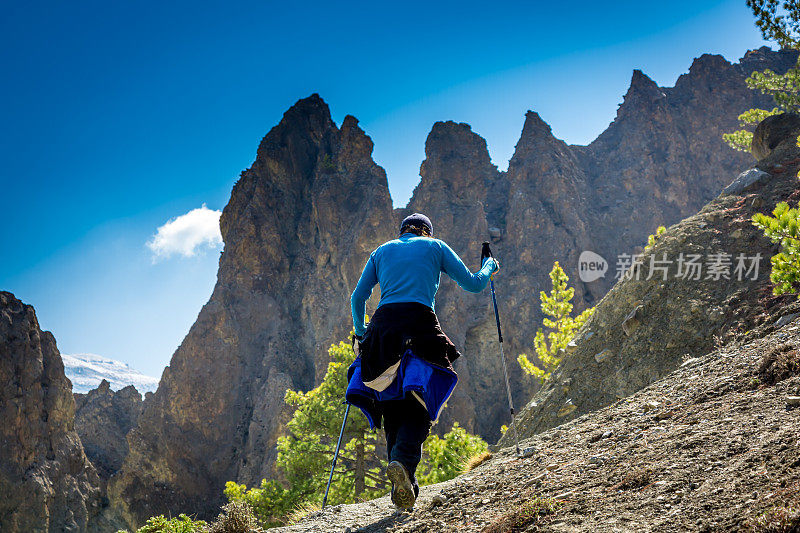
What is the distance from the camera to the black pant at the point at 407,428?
4.29m

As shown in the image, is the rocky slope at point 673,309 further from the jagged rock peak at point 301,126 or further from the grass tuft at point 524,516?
the jagged rock peak at point 301,126

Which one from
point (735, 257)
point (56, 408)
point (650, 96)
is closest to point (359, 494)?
point (735, 257)

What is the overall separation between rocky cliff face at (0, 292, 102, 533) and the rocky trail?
147 ft

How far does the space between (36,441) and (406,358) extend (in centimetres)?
4978

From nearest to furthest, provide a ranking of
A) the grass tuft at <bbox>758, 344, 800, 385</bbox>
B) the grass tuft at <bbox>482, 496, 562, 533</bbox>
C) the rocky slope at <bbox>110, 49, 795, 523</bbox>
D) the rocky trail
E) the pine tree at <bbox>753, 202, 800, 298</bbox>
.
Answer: the rocky trail < the grass tuft at <bbox>482, 496, 562, 533</bbox> < the grass tuft at <bbox>758, 344, 800, 385</bbox> < the pine tree at <bbox>753, 202, 800, 298</bbox> < the rocky slope at <bbox>110, 49, 795, 523</bbox>

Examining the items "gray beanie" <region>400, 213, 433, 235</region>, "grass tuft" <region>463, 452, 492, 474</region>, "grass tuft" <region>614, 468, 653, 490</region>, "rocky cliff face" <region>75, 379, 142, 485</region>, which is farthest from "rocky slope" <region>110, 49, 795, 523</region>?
"grass tuft" <region>614, 468, 653, 490</region>

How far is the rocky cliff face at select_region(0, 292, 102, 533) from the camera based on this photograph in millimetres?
37906

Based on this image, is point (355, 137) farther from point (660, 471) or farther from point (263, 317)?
point (660, 471)

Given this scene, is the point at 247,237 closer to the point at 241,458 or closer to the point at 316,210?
the point at 316,210

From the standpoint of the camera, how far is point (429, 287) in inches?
191

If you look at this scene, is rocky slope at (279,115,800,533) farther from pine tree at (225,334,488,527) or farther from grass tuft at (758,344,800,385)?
pine tree at (225,334,488,527)

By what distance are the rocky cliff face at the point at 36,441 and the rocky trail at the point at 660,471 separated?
4478 cm

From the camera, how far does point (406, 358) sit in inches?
178

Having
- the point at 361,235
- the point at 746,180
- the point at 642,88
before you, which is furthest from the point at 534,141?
the point at 746,180
